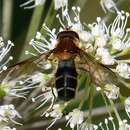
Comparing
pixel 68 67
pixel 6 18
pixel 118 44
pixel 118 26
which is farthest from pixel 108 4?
pixel 68 67

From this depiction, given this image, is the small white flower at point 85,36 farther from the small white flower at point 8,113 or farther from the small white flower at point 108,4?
the small white flower at point 8,113

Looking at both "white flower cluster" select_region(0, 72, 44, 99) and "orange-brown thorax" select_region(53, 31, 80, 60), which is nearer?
"orange-brown thorax" select_region(53, 31, 80, 60)

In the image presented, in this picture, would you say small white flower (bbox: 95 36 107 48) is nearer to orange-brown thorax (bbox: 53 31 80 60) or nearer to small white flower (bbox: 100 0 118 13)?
orange-brown thorax (bbox: 53 31 80 60)

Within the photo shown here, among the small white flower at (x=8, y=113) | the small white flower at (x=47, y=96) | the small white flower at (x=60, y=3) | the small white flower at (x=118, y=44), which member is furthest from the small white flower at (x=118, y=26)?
the small white flower at (x=8, y=113)

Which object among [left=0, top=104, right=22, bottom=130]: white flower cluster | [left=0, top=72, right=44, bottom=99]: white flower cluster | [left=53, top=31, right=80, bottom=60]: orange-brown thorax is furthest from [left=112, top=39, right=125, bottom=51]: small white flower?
[left=0, top=104, right=22, bottom=130]: white flower cluster

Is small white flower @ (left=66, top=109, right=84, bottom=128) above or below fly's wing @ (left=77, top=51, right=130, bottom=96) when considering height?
below

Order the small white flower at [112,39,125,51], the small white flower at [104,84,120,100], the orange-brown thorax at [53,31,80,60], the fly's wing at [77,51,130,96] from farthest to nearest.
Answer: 1. the small white flower at [112,39,125,51]
2. the small white flower at [104,84,120,100]
3. the orange-brown thorax at [53,31,80,60]
4. the fly's wing at [77,51,130,96]

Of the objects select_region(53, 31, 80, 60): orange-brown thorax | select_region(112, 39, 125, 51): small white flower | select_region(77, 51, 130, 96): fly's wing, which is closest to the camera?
select_region(77, 51, 130, 96): fly's wing

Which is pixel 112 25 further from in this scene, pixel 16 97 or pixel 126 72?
pixel 16 97

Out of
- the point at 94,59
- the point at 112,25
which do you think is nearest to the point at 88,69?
the point at 94,59

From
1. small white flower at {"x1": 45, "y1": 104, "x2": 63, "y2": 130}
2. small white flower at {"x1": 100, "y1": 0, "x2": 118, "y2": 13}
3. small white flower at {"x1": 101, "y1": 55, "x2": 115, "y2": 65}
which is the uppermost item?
small white flower at {"x1": 100, "y1": 0, "x2": 118, "y2": 13}
